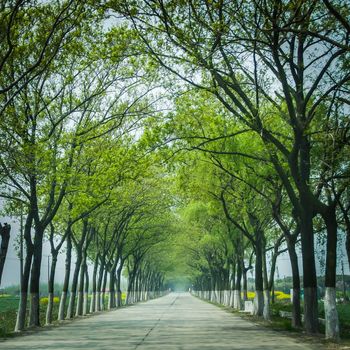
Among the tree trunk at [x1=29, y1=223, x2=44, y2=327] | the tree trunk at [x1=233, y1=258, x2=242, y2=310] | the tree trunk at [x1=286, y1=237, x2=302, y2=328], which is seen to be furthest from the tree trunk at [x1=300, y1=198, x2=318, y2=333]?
the tree trunk at [x1=233, y1=258, x2=242, y2=310]

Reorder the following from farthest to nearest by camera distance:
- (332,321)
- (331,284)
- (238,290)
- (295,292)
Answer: (238,290) → (295,292) → (331,284) → (332,321)

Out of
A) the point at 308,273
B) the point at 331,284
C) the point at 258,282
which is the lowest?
the point at 331,284

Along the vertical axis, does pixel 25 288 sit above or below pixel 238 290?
below

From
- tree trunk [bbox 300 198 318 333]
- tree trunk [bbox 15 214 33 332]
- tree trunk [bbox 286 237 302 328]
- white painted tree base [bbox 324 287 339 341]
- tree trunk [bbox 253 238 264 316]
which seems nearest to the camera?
white painted tree base [bbox 324 287 339 341]

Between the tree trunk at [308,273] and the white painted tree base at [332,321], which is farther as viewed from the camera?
the tree trunk at [308,273]

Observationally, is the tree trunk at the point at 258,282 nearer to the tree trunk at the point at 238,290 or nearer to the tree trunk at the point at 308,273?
the tree trunk at the point at 238,290

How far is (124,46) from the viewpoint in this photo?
60.0 feet

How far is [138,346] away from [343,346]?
224 inches

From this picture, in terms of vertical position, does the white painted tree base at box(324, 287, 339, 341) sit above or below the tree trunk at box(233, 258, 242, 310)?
below

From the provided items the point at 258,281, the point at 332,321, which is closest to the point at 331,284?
the point at 332,321

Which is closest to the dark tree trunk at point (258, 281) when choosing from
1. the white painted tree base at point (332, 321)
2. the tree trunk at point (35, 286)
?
the tree trunk at point (35, 286)

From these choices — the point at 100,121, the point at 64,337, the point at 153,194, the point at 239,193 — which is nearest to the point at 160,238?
the point at 153,194

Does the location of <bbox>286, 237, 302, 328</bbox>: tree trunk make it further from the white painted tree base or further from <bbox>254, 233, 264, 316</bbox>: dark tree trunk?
<bbox>254, 233, 264, 316</bbox>: dark tree trunk

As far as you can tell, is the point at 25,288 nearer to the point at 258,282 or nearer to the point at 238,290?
the point at 258,282
